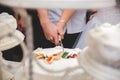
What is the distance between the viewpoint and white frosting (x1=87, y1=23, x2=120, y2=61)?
1.40 feet

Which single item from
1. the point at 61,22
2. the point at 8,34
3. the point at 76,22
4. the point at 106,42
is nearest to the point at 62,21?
the point at 61,22

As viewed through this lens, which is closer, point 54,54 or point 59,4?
point 59,4

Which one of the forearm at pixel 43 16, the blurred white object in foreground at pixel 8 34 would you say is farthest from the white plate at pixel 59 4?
the forearm at pixel 43 16

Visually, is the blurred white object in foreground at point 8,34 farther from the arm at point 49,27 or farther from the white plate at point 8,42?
the arm at point 49,27

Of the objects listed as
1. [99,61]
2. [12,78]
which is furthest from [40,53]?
[99,61]

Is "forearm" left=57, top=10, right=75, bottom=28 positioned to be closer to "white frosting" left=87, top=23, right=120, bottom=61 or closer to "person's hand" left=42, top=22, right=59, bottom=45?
"person's hand" left=42, top=22, right=59, bottom=45

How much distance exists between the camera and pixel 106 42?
43 centimetres

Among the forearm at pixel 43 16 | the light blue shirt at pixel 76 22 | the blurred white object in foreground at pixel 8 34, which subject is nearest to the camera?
the blurred white object in foreground at pixel 8 34

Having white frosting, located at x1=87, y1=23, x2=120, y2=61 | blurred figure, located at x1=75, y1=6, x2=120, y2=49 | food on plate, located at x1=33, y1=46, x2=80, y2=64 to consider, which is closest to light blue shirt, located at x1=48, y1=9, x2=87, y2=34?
blurred figure, located at x1=75, y1=6, x2=120, y2=49

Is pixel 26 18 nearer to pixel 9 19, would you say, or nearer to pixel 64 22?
pixel 9 19

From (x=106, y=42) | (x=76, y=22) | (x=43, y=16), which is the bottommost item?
(x=76, y=22)

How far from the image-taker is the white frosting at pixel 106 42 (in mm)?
427

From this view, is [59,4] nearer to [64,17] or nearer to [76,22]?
[64,17]

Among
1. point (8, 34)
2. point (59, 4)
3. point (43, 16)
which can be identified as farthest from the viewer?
point (43, 16)
